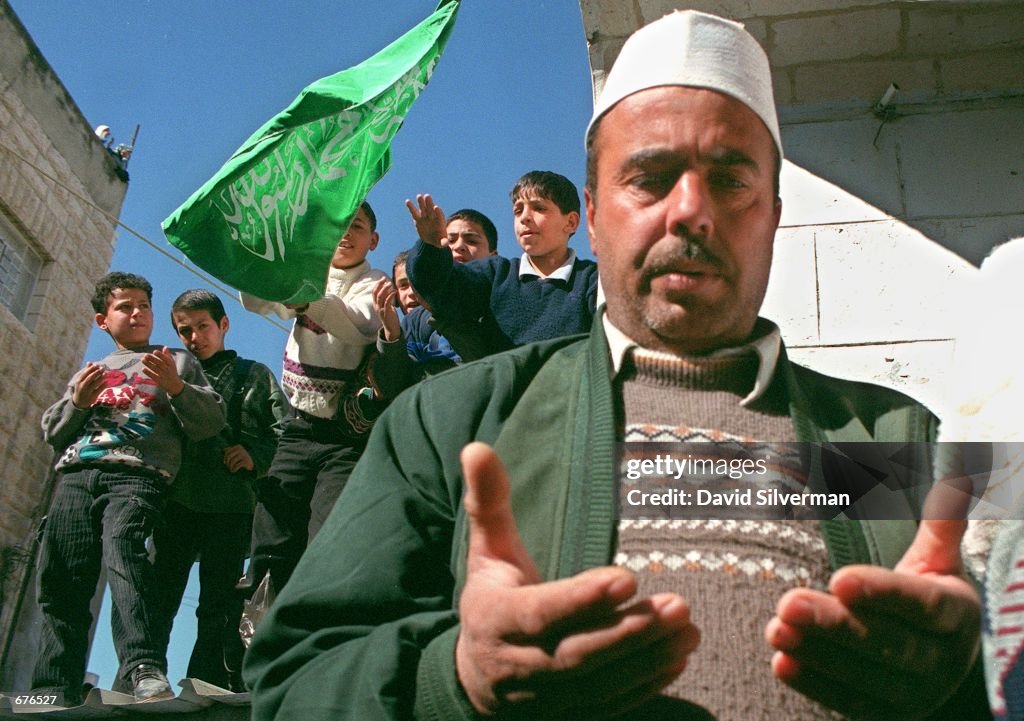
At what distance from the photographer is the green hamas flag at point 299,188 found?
124 inches

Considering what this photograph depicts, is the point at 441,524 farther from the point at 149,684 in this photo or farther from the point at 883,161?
the point at 883,161

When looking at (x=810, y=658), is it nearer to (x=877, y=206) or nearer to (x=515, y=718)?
(x=515, y=718)

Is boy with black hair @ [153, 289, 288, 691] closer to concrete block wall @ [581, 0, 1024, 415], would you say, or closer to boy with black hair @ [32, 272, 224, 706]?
boy with black hair @ [32, 272, 224, 706]

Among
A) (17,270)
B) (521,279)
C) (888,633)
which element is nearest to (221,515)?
(521,279)

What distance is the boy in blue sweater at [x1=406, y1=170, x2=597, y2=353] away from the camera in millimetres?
3043

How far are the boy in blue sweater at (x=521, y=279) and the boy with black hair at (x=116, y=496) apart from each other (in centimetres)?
110

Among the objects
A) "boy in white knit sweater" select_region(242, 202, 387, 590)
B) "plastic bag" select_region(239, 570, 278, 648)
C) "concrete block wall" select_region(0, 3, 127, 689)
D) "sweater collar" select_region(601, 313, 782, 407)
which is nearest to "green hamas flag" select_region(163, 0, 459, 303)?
"boy in white knit sweater" select_region(242, 202, 387, 590)

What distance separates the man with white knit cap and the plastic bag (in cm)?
216

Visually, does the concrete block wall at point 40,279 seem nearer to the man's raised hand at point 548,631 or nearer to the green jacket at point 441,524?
the green jacket at point 441,524

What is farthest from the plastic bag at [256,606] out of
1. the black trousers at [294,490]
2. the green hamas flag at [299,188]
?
the green hamas flag at [299,188]

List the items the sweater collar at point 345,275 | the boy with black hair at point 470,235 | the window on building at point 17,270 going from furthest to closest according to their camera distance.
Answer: the window on building at point 17,270 → the boy with black hair at point 470,235 → the sweater collar at point 345,275

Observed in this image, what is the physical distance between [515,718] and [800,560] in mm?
431

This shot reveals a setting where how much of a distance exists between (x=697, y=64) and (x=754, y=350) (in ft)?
1.55

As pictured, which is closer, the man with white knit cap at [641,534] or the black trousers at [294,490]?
the man with white knit cap at [641,534]
